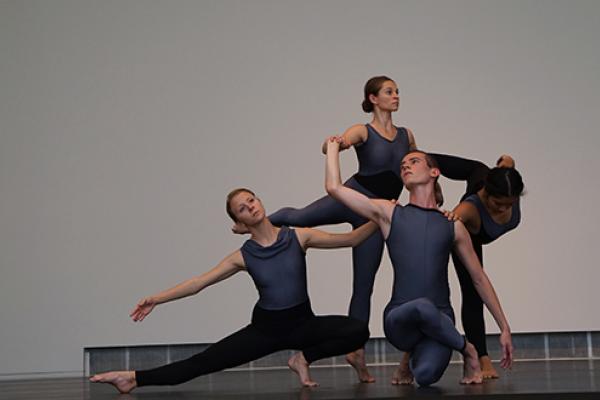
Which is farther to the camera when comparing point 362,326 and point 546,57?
point 546,57

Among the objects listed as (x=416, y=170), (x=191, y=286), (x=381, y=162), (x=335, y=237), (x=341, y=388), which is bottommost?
(x=341, y=388)

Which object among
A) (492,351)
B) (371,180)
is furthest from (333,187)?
(492,351)

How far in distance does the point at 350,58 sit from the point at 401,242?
8.40 ft

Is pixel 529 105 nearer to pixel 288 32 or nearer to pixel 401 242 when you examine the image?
pixel 288 32

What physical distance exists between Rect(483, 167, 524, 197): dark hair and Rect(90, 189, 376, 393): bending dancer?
51 cm

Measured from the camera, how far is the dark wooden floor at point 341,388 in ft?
11.2

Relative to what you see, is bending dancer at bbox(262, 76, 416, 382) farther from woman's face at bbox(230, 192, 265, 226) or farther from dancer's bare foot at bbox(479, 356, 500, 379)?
dancer's bare foot at bbox(479, 356, 500, 379)

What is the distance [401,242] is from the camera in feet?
12.6

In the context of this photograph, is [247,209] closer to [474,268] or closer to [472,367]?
[474,268]

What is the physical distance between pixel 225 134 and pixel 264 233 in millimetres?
2141

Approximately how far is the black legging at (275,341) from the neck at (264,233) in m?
0.28

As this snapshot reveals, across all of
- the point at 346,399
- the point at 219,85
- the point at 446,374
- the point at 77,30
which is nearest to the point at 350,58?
the point at 219,85

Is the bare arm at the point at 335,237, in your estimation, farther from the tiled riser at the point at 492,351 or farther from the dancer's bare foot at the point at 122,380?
the tiled riser at the point at 492,351

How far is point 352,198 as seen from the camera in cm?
383
